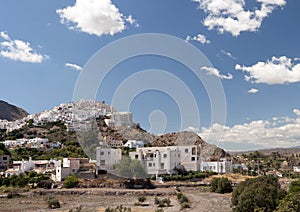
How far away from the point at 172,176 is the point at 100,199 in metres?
12.6

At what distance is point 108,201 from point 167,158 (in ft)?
51.4

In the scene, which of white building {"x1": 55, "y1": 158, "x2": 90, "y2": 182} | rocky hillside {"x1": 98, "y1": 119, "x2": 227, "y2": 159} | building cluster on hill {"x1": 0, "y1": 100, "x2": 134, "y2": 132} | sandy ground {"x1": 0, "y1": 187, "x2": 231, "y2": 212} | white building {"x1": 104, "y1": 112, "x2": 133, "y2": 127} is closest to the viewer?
sandy ground {"x1": 0, "y1": 187, "x2": 231, "y2": 212}

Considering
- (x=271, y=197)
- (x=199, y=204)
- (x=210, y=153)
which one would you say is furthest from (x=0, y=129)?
(x=271, y=197)

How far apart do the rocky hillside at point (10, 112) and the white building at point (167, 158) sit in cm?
12004

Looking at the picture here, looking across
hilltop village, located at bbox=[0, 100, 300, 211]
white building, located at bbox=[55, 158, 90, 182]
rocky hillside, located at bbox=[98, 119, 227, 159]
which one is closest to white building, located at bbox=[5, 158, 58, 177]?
hilltop village, located at bbox=[0, 100, 300, 211]

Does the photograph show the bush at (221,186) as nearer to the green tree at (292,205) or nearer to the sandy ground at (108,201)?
the sandy ground at (108,201)

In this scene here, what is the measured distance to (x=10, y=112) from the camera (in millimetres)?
153500

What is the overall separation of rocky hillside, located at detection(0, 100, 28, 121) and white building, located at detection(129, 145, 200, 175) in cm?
12004

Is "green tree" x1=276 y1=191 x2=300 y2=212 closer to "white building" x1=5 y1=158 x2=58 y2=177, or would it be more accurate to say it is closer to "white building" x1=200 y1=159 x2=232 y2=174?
"white building" x1=5 y1=158 x2=58 y2=177

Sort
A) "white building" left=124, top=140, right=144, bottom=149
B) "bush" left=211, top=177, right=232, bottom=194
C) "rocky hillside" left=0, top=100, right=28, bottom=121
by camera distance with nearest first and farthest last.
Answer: "bush" left=211, top=177, right=232, bottom=194 → "white building" left=124, top=140, right=144, bottom=149 → "rocky hillside" left=0, top=100, right=28, bottom=121

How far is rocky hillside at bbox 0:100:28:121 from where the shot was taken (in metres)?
148

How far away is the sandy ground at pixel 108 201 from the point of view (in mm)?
22328

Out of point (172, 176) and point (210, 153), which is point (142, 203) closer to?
point (172, 176)

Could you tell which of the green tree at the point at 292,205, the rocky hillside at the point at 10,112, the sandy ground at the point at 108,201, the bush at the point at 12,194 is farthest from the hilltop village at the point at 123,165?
the rocky hillside at the point at 10,112
